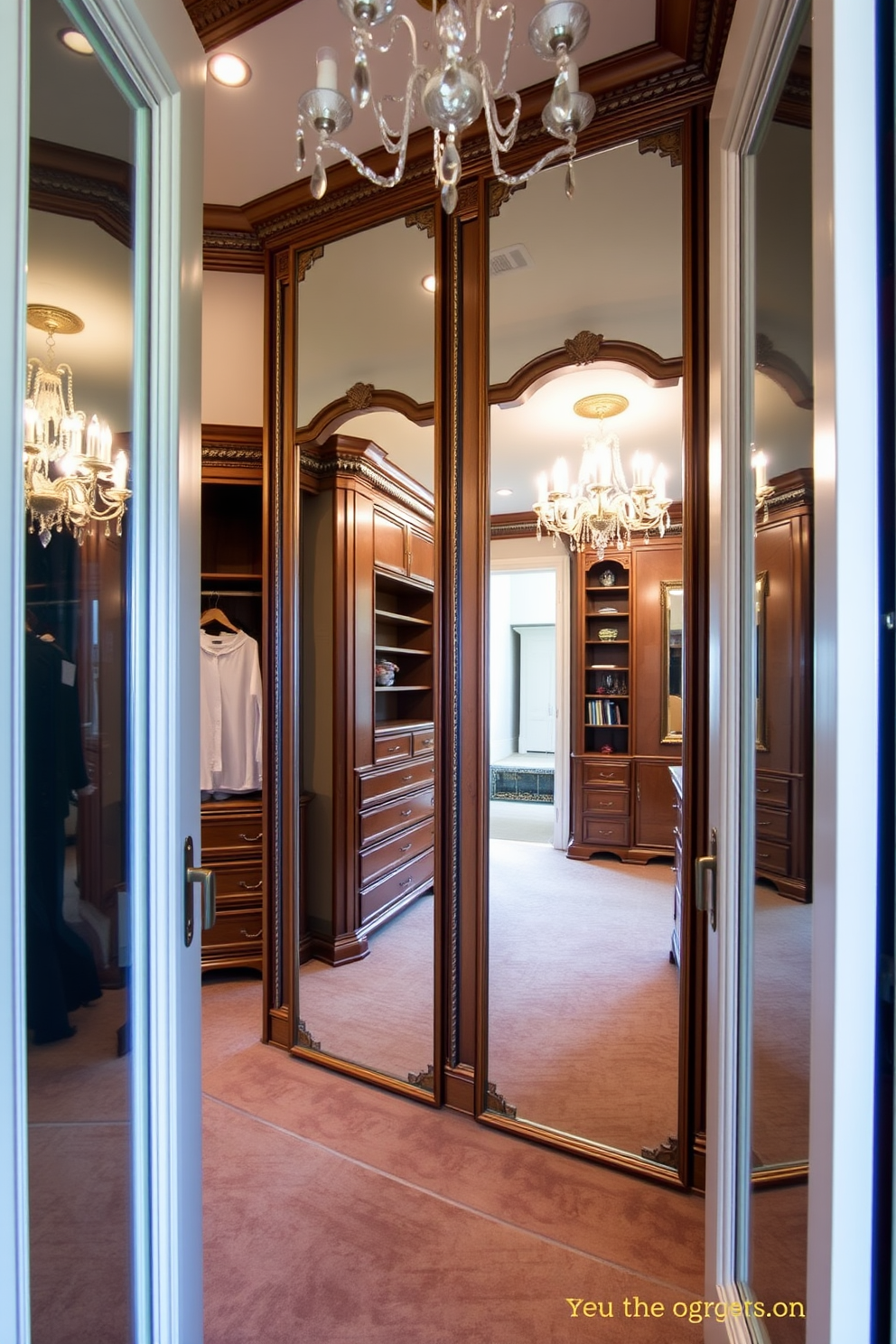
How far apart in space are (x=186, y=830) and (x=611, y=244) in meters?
2.07

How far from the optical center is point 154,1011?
3.49 ft

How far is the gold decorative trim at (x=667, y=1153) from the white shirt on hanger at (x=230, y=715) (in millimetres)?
2150

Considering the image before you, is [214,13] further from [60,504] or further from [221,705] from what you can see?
[221,705]

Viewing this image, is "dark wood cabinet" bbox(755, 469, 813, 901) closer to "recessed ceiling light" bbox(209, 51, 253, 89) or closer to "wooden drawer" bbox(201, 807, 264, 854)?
"recessed ceiling light" bbox(209, 51, 253, 89)

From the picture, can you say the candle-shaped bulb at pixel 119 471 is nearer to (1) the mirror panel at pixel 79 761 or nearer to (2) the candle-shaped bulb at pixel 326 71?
(1) the mirror panel at pixel 79 761

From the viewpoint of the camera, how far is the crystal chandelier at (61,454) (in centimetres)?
79

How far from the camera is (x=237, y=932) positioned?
322cm

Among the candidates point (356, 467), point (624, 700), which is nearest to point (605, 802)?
point (624, 700)

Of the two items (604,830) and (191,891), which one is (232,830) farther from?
(604,830)

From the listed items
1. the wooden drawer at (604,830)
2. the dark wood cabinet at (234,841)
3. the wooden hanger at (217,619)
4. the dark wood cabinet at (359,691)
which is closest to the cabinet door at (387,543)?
the dark wood cabinet at (359,691)

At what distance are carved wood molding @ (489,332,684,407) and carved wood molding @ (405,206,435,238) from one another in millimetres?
608

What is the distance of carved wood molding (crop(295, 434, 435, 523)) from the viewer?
273 cm

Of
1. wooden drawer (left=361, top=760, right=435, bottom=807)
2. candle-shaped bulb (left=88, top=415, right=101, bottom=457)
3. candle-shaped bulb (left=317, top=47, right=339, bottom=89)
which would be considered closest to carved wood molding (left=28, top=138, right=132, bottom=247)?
candle-shaped bulb (left=88, top=415, right=101, bottom=457)

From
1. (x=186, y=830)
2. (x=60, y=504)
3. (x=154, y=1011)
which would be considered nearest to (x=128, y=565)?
(x=60, y=504)
